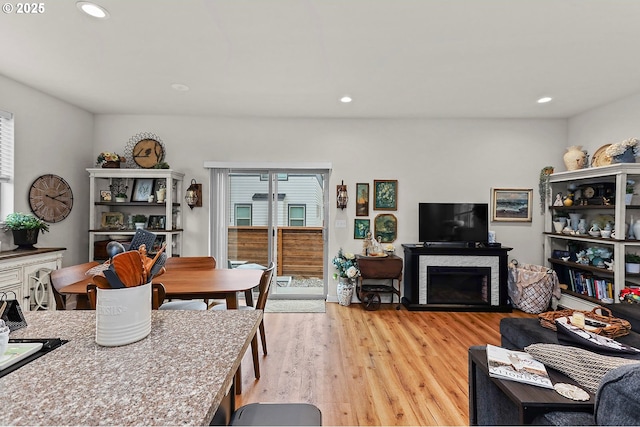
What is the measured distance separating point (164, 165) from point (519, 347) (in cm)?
412

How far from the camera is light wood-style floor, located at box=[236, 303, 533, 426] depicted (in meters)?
1.95

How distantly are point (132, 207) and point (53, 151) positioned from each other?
104 centimetres

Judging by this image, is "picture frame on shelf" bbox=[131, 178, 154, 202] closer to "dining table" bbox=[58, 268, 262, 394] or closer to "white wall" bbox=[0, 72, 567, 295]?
"white wall" bbox=[0, 72, 567, 295]

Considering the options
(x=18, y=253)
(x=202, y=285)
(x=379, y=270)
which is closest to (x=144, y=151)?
(x=18, y=253)

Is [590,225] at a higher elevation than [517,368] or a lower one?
higher

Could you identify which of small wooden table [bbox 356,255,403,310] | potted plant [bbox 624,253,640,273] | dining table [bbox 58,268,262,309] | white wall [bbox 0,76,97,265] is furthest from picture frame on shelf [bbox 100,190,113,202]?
potted plant [bbox 624,253,640,273]

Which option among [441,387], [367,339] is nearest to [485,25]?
[441,387]

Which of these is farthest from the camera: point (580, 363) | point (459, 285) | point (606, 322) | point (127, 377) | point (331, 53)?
point (459, 285)

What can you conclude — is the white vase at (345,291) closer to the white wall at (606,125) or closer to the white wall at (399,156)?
the white wall at (399,156)

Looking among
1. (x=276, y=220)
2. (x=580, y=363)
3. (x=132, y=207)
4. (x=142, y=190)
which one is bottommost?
(x=580, y=363)

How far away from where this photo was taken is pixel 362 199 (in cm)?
420

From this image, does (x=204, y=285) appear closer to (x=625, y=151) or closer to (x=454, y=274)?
(x=454, y=274)

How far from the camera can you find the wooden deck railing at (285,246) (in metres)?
4.31

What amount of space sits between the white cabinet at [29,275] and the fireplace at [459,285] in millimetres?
4167
